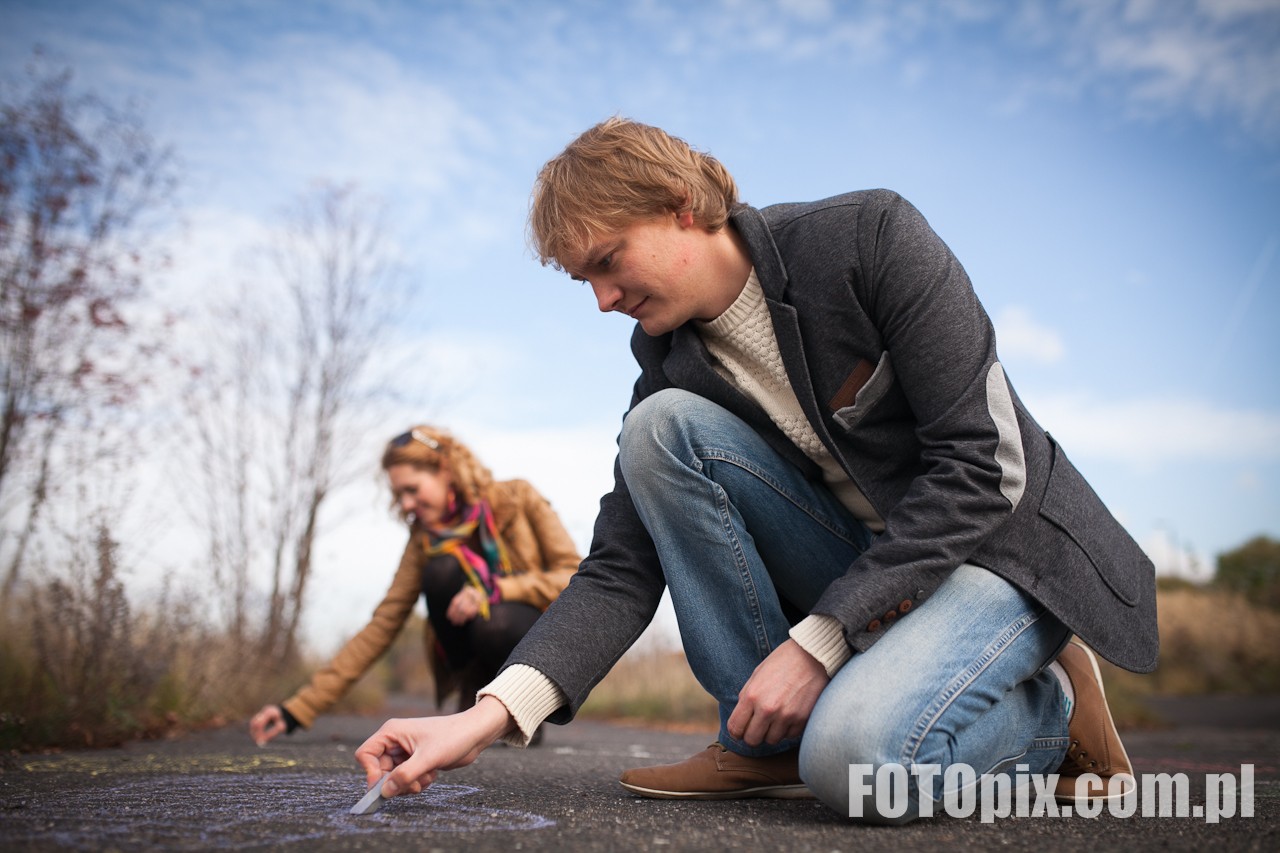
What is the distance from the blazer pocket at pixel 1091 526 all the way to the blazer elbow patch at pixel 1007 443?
97 millimetres

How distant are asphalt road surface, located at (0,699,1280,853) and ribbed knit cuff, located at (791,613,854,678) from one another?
283 mm

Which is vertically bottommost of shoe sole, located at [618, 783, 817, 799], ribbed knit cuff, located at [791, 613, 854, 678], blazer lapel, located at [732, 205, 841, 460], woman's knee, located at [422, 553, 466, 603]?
shoe sole, located at [618, 783, 817, 799]

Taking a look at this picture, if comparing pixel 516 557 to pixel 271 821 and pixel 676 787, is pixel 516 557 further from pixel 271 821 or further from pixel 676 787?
pixel 271 821

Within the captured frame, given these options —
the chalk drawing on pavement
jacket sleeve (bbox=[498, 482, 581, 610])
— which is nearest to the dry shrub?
jacket sleeve (bbox=[498, 482, 581, 610])

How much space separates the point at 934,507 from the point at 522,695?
85 cm

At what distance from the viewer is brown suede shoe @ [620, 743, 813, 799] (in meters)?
2.01

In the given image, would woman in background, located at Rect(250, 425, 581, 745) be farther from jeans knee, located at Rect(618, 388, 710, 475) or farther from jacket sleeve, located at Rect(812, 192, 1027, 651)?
jacket sleeve, located at Rect(812, 192, 1027, 651)

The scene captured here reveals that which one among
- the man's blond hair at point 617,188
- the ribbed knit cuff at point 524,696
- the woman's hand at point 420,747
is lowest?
the woman's hand at point 420,747

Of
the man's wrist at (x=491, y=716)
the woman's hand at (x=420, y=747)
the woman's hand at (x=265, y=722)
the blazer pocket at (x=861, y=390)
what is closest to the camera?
the woman's hand at (x=420, y=747)

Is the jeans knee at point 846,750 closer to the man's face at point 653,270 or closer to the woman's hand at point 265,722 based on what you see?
the man's face at point 653,270

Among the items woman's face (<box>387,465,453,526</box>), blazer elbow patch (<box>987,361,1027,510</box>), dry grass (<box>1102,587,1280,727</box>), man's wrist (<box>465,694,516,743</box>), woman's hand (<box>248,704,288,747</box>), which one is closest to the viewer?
man's wrist (<box>465,694,516,743</box>)

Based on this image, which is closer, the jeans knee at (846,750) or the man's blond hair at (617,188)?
the jeans knee at (846,750)

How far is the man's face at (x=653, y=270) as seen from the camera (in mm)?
2055

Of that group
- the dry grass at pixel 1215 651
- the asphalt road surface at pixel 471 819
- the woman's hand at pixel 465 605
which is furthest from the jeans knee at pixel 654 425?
the dry grass at pixel 1215 651
